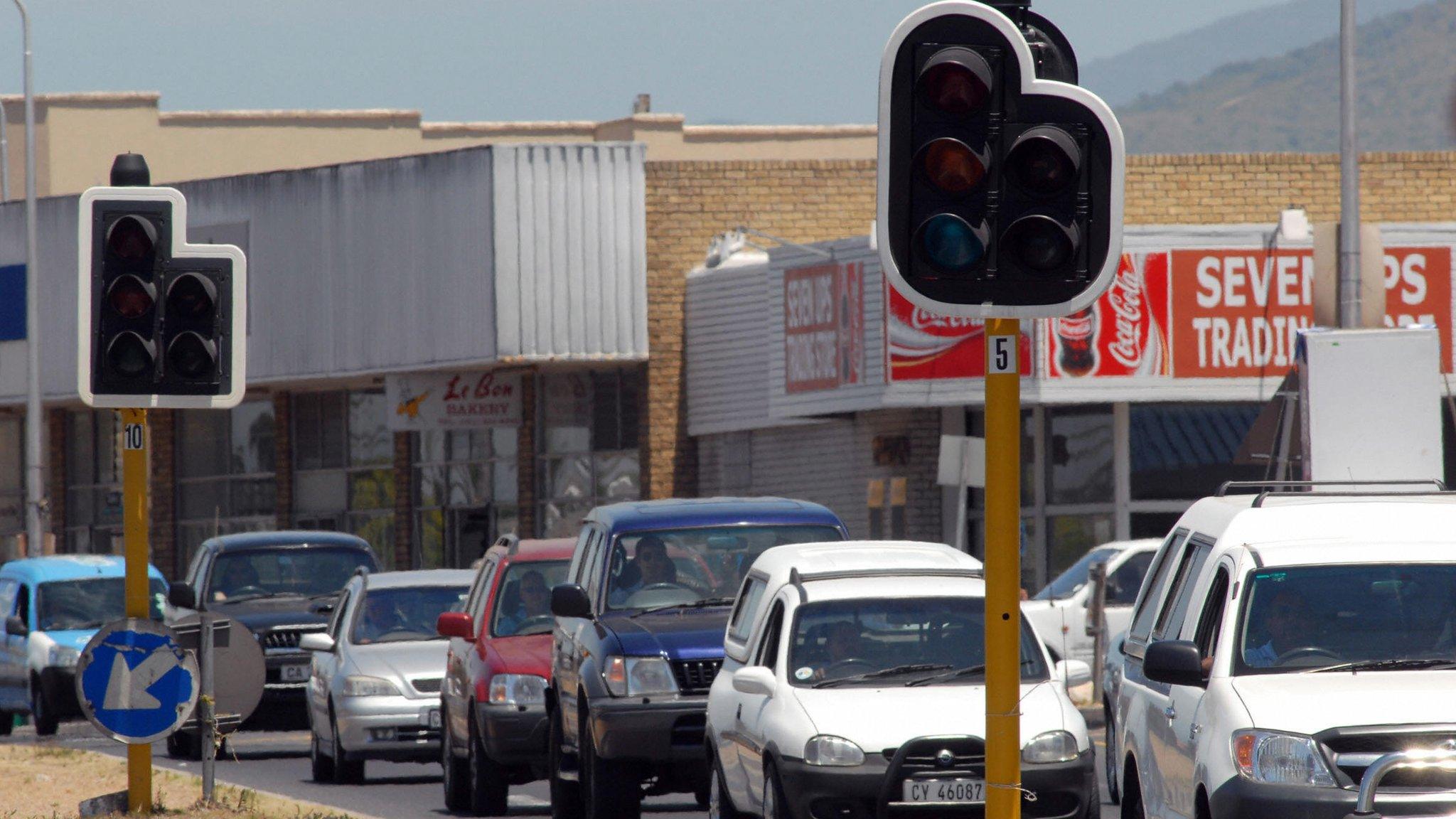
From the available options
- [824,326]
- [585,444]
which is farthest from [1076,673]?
[585,444]

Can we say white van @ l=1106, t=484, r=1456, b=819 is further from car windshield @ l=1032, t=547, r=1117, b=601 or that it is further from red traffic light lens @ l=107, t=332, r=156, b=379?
car windshield @ l=1032, t=547, r=1117, b=601

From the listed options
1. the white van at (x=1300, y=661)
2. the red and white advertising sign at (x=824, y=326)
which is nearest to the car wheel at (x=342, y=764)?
the white van at (x=1300, y=661)

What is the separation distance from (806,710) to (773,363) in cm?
2131

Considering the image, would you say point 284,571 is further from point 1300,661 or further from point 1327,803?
point 1327,803

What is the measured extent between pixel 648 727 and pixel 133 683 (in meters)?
2.81

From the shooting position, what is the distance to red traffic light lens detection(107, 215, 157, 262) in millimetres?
11898

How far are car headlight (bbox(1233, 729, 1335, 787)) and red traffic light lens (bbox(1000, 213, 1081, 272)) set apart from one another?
8.85 feet

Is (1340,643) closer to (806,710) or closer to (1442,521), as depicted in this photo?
(1442,521)

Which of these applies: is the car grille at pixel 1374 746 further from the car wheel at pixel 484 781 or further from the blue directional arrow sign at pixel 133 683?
the car wheel at pixel 484 781

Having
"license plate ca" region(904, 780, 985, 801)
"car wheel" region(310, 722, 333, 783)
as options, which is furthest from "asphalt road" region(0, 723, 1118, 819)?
"license plate ca" region(904, 780, 985, 801)

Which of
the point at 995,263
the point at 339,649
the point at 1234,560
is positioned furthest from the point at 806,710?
the point at 339,649

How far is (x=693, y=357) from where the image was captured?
35594mm

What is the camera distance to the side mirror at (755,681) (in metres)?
11.5

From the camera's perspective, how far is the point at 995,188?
21.5ft
